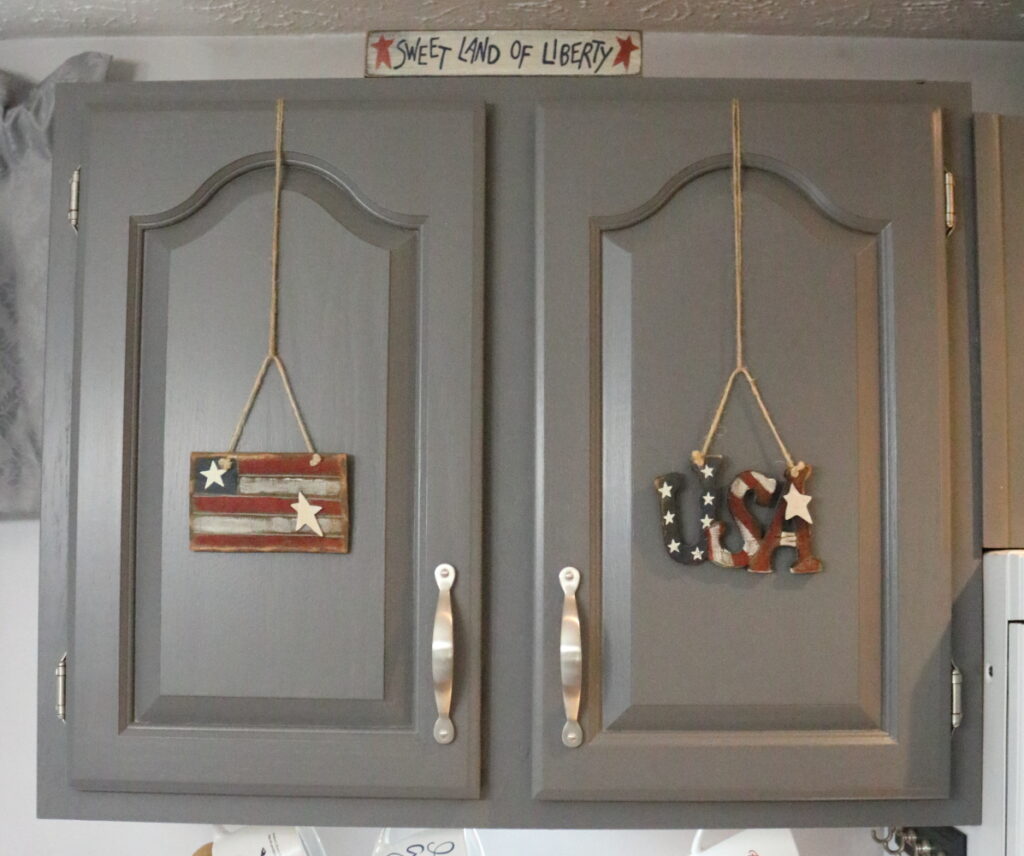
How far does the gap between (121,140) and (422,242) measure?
0.34 meters

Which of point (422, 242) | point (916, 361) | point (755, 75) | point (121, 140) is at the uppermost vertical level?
point (755, 75)

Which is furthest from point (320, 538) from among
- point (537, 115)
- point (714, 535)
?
point (537, 115)

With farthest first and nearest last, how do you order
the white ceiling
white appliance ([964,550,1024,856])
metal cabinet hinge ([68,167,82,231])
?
1. the white ceiling
2. metal cabinet hinge ([68,167,82,231])
3. white appliance ([964,550,1024,856])

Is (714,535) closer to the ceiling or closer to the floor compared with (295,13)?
closer to the floor

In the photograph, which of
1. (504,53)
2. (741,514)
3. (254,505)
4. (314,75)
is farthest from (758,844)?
(314,75)

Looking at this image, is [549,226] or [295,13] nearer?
[549,226]

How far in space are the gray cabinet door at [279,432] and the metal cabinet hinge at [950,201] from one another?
0.49m

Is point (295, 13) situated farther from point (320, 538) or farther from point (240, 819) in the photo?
point (240, 819)

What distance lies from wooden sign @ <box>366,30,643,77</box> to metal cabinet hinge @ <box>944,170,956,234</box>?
349mm

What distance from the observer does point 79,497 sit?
3.40ft

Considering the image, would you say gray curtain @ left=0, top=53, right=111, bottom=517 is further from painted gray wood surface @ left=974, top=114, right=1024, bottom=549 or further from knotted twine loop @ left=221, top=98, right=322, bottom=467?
painted gray wood surface @ left=974, top=114, right=1024, bottom=549

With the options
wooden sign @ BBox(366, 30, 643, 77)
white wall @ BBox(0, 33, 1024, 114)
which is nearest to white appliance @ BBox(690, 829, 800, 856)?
wooden sign @ BBox(366, 30, 643, 77)

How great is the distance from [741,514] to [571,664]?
0.74 ft

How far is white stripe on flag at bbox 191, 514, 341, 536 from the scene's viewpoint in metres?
1.01
